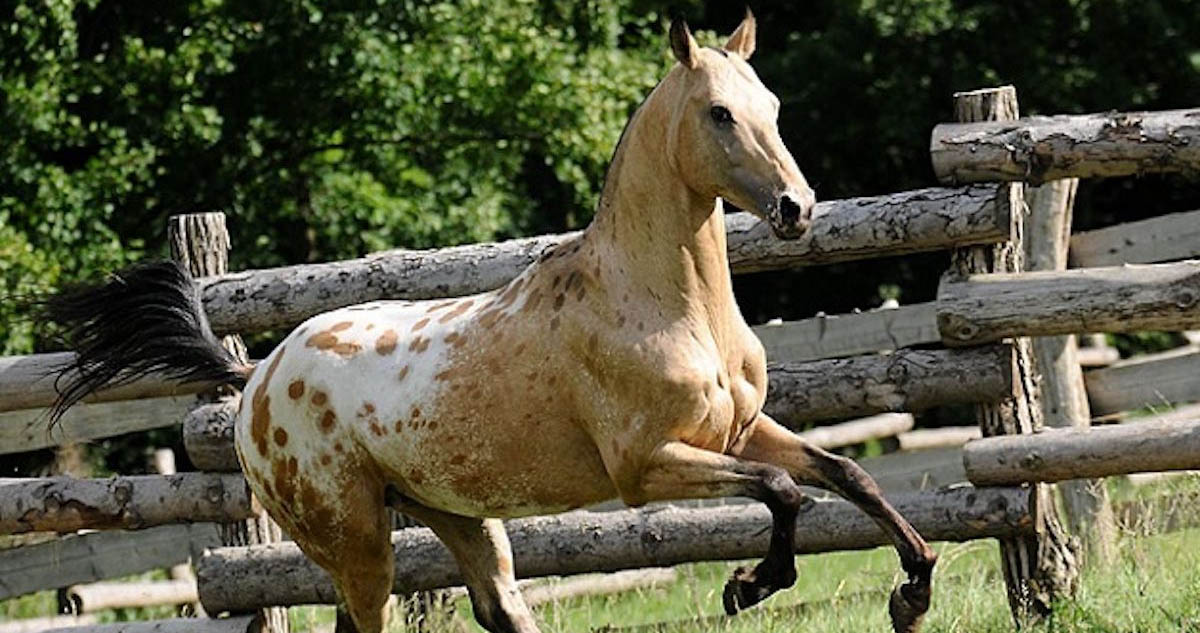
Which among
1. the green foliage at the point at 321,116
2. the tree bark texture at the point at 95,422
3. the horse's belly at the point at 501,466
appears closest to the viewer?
the horse's belly at the point at 501,466

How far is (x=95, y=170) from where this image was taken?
44.3ft

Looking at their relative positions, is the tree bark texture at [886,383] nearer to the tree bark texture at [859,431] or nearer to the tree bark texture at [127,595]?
the tree bark texture at [127,595]

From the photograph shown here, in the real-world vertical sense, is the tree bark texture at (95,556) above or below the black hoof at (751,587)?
below

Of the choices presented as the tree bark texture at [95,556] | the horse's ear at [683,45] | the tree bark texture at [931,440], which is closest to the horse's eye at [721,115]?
the horse's ear at [683,45]

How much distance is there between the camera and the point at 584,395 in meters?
5.67

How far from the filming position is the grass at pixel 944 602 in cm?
625

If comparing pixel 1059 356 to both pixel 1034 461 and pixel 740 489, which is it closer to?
pixel 1034 461

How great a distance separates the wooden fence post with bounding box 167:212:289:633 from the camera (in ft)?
24.1

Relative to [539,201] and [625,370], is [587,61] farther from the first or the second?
[625,370]

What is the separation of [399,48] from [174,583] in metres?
4.79

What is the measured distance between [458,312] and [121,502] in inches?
74.2

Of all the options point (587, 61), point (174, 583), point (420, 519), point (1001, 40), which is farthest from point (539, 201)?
point (420, 519)

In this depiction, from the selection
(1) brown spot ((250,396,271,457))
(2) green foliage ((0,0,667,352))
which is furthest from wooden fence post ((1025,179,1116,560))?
(2) green foliage ((0,0,667,352))

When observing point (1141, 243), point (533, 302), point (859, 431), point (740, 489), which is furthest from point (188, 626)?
point (859, 431)
